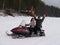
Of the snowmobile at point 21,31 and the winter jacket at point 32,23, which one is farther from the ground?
the winter jacket at point 32,23

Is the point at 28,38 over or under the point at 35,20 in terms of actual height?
under

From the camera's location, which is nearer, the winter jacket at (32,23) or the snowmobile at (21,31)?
the snowmobile at (21,31)

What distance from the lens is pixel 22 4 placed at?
70.5 meters

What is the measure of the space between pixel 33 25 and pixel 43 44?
2.54 m

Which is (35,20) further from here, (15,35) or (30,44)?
(30,44)

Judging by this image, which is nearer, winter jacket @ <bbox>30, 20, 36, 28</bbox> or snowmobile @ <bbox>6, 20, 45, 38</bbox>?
snowmobile @ <bbox>6, 20, 45, 38</bbox>

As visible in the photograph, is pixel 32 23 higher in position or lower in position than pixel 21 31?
higher

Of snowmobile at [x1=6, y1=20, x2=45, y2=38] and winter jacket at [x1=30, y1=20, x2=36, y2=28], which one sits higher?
winter jacket at [x1=30, y1=20, x2=36, y2=28]

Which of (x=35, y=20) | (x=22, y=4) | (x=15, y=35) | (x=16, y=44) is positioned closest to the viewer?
(x=16, y=44)

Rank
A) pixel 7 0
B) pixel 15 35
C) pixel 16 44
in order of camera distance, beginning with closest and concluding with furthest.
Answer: pixel 16 44, pixel 15 35, pixel 7 0

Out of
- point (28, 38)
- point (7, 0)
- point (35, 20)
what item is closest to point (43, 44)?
point (28, 38)

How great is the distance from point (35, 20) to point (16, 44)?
11.6 feet

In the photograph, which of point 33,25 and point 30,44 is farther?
point 33,25

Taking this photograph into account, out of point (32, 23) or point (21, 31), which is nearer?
point (21, 31)
